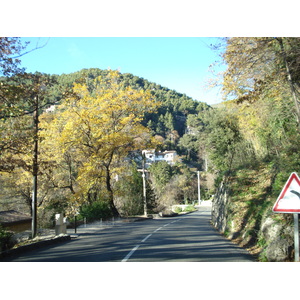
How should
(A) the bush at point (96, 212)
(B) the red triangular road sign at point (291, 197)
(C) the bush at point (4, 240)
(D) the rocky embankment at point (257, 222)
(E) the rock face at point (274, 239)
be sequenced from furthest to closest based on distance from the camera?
(A) the bush at point (96, 212) < (C) the bush at point (4, 240) < (D) the rocky embankment at point (257, 222) < (E) the rock face at point (274, 239) < (B) the red triangular road sign at point (291, 197)

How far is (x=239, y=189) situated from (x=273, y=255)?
26.8ft

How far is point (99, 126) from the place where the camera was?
83.3 feet

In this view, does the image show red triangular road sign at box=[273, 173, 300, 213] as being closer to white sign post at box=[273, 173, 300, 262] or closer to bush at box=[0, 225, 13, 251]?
white sign post at box=[273, 173, 300, 262]

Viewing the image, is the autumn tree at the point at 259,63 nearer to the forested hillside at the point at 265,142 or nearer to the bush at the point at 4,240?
the forested hillside at the point at 265,142

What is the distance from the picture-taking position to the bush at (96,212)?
84.0 feet

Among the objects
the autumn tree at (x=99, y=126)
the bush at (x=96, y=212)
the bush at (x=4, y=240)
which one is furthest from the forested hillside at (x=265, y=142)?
the bush at (x=96, y=212)

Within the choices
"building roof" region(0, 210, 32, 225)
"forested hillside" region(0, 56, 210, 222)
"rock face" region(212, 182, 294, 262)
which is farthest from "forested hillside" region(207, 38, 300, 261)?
"building roof" region(0, 210, 32, 225)

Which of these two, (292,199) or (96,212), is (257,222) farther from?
(96,212)

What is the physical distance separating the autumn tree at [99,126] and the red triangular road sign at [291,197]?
62.6 feet

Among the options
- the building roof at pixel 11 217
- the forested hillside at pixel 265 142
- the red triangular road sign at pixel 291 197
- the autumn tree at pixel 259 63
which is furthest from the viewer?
the building roof at pixel 11 217

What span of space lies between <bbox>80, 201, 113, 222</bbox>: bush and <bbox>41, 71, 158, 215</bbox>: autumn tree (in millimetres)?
1215

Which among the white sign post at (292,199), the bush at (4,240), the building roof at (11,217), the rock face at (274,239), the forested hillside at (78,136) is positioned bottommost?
the building roof at (11,217)

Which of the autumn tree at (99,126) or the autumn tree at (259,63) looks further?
the autumn tree at (99,126)

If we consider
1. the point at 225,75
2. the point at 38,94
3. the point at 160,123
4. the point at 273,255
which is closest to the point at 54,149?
the point at 38,94
